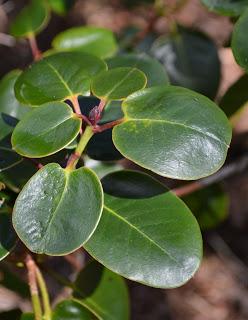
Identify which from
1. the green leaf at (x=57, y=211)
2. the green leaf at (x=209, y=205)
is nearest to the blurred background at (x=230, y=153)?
the green leaf at (x=209, y=205)

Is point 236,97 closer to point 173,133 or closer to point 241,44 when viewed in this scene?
point 241,44

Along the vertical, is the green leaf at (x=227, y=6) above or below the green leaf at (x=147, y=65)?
above

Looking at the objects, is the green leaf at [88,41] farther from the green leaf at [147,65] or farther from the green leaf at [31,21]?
the green leaf at [147,65]

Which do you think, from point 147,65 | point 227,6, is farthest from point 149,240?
point 227,6

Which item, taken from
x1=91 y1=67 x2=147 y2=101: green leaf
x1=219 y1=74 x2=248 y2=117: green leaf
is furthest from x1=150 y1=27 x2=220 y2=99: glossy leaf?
x1=91 y1=67 x2=147 y2=101: green leaf

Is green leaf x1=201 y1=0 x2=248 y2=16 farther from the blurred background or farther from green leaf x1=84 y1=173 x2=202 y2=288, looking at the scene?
green leaf x1=84 y1=173 x2=202 y2=288

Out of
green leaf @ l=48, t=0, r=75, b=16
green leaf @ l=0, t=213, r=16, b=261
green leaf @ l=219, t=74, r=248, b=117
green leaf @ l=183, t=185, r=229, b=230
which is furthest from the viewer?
green leaf @ l=183, t=185, r=229, b=230
